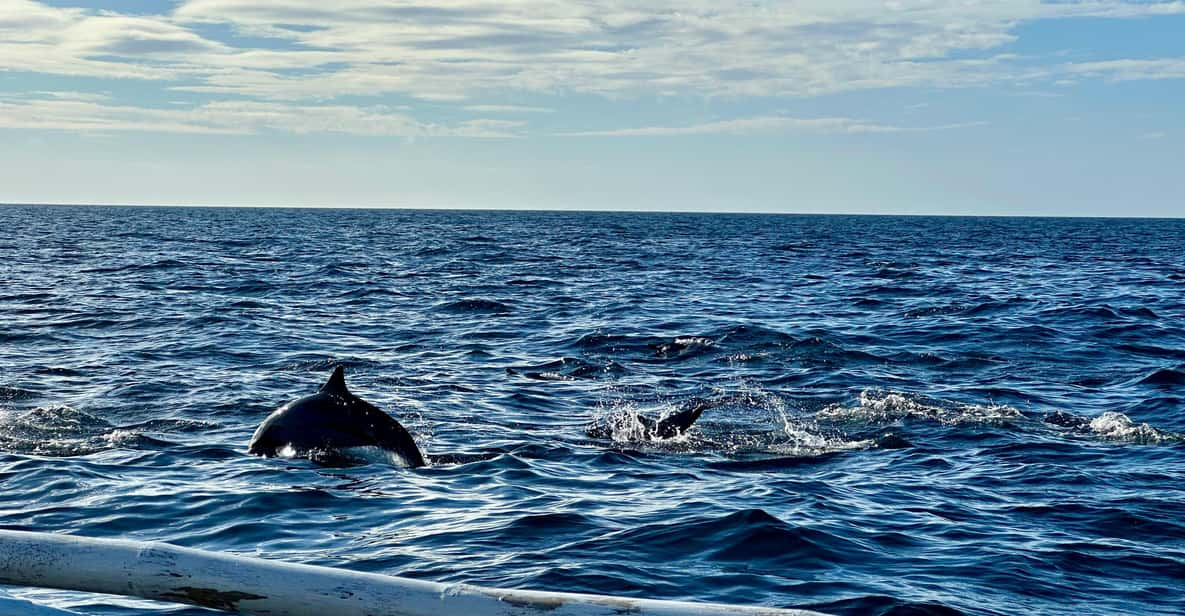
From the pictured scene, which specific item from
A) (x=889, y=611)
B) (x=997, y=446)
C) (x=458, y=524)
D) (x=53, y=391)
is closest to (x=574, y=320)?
(x=53, y=391)

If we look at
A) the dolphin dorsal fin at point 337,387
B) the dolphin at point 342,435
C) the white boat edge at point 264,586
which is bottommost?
the dolphin at point 342,435

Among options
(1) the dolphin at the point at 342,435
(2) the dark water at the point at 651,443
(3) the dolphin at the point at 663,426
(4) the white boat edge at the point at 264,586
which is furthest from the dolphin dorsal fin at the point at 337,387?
(4) the white boat edge at the point at 264,586

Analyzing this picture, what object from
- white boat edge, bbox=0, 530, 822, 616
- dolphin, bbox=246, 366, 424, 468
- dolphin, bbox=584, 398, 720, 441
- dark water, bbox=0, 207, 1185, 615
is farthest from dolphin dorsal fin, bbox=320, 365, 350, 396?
white boat edge, bbox=0, 530, 822, 616

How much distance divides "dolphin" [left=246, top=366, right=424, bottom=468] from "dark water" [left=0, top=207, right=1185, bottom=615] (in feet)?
1.33

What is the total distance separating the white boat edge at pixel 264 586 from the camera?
3867 mm

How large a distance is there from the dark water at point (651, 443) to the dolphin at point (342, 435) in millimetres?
405

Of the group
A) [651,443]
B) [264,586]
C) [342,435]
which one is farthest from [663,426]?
[264,586]

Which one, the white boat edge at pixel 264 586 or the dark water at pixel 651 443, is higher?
the white boat edge at pixel 264 586

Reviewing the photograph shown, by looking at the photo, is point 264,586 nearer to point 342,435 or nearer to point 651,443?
point 342,435

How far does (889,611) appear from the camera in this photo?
26.3ft

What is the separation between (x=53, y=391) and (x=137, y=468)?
221 inches

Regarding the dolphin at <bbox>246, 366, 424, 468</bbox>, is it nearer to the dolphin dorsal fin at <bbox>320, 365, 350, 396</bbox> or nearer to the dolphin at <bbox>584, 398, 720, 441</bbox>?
the dolphin dorsal fin at <bbox>320, 365, 350, 396</bbox>

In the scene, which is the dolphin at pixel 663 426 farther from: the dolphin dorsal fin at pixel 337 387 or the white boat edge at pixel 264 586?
the white boat edge at pixel 264 586

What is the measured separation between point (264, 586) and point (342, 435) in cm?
887
